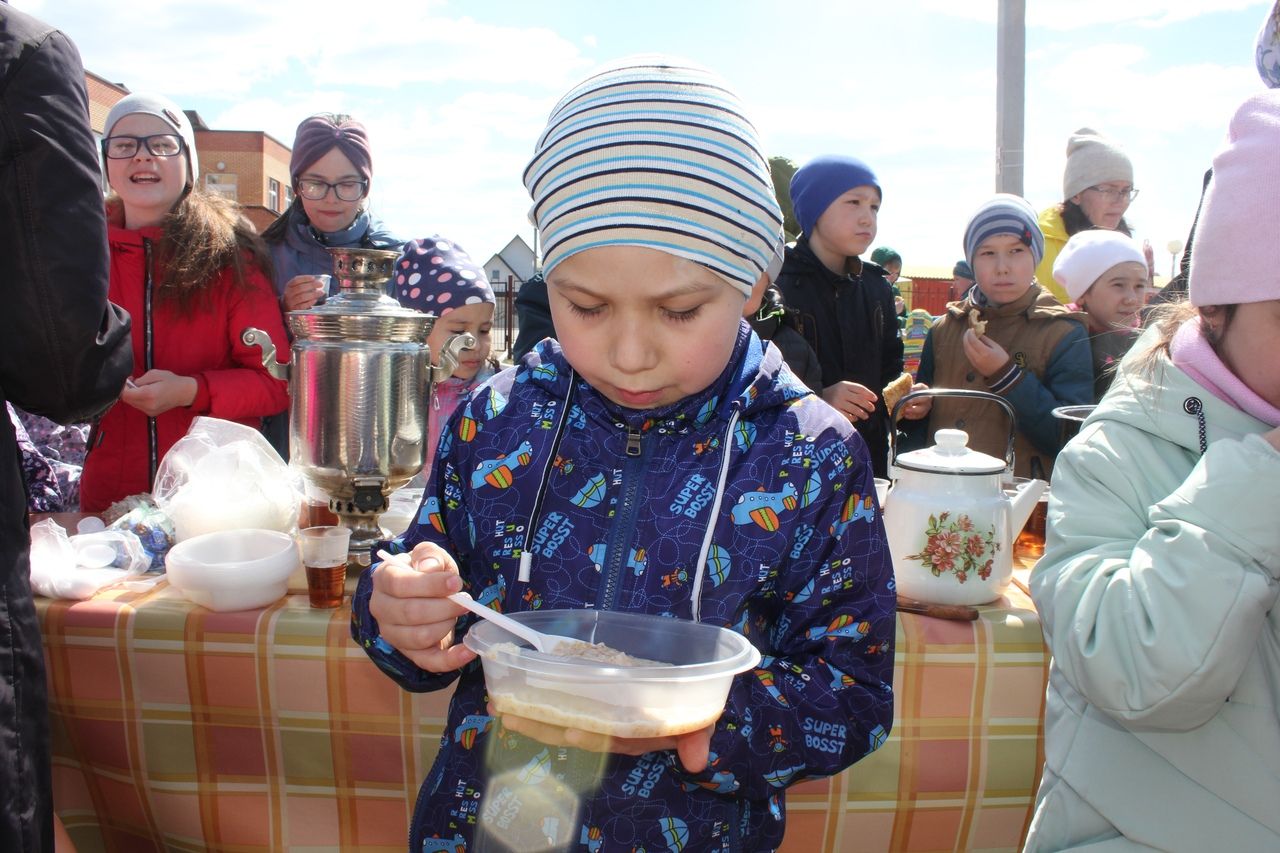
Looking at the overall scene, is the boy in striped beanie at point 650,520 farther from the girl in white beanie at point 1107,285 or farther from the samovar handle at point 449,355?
the girl in white beanie at point 1107,285

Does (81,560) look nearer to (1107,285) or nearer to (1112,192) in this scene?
(1107,285)

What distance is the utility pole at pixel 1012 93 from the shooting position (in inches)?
244

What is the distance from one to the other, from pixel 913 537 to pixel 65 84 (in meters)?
1.81

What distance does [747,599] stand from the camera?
3.67 feet

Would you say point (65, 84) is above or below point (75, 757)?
above

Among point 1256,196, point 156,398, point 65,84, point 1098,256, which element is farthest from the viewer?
point 1098,256

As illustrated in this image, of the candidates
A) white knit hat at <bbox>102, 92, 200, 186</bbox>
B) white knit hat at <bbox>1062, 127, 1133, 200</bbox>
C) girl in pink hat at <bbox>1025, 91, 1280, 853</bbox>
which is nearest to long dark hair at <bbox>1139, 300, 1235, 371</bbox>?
girl in pink hat at <bbox>1025, 91, 1280, 853</bbox>

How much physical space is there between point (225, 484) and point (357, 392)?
476mm

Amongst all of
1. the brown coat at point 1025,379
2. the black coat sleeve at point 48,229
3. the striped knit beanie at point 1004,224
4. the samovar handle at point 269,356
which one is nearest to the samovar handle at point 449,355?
the samovar handle at point 269,356

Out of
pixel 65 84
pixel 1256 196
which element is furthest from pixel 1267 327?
pixel 65 84

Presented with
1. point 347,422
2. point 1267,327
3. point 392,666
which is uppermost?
point 1267,327

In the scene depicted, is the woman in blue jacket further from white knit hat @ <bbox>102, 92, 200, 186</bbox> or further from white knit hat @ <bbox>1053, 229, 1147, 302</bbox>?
white knit hat @ <bbox>1053, 229, 1147, 302</bbox>

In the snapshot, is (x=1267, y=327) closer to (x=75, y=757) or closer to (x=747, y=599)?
(x=747, y=599)

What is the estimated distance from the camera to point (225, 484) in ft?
6.91
